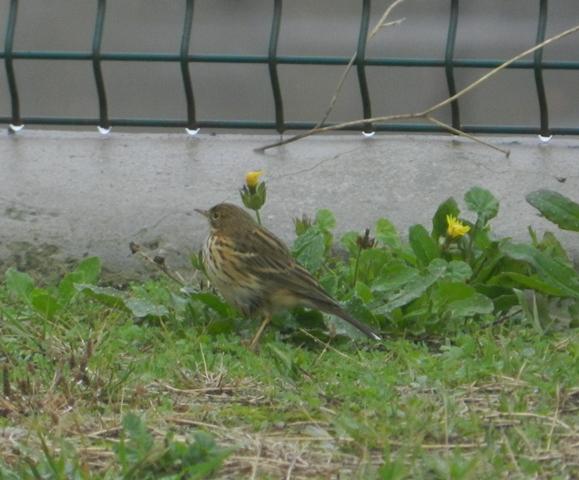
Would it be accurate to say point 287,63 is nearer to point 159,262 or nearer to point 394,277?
point 159,262

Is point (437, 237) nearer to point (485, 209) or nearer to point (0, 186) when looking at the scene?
point (485, 209)

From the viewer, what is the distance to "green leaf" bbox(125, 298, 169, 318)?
270 inches

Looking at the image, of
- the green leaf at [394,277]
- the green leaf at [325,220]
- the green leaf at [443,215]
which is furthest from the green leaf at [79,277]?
the green leaf at [443,215]

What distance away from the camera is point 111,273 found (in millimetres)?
7797

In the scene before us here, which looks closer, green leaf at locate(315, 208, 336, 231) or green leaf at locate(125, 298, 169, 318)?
green leaf at locate(125, 298, 169, 318)

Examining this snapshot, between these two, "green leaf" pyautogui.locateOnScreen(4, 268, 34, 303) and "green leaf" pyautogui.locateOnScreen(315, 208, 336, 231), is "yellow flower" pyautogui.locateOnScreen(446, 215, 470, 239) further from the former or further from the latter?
"green leaf" pyautogui.locateOnScreen(4, 268, 34, 303)

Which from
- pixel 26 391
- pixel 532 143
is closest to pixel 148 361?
pixel 26 391

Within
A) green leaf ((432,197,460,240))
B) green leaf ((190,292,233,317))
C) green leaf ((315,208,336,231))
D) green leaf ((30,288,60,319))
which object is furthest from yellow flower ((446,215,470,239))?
green leaf ((30,288,60,319))

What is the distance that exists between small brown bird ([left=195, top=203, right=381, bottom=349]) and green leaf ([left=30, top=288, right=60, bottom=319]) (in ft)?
2.21

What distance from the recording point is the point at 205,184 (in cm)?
811

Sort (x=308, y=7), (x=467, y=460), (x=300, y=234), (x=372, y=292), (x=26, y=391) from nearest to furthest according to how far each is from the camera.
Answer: (x=467, y=460) → (x=26, y=391) → (x=372, y=292) → (x=300, y=234) → (x=308, y=7)

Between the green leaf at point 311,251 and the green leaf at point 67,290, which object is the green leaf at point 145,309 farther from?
the green leaf at point 311,251

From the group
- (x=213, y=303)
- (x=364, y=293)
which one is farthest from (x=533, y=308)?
(x=213, y=303)

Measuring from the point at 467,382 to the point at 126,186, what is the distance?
2.79 meters
